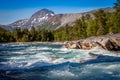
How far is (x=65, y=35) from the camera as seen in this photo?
163375mm

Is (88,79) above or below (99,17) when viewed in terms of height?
below

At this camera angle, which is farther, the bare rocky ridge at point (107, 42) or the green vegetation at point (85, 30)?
the green vegetation at point (85, 30)

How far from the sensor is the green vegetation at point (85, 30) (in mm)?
101975

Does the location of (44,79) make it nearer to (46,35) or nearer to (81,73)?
(81,73)

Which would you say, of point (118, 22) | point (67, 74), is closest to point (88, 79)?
point (67, 74)

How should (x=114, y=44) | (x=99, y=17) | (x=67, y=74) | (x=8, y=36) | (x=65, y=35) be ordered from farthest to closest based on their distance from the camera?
1. (x=8, y=36)
2. (x=65, y=35)
3. (x=99, y=17)
4. (x=114, y=44)
5. (x=67, y=74)

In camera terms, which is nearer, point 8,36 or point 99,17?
point 99,17

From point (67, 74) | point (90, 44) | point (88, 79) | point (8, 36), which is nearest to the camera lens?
point (88, 79)

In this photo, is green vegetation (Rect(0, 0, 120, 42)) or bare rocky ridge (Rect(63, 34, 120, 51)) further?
green vegetation (Rect(0, 0, 120, 42))

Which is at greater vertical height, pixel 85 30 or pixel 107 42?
pixel 85 30

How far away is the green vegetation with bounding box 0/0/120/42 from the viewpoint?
4015 inches

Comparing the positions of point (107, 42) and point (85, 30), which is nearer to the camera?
point (107, 42)

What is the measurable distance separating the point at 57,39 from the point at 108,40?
11220 cm

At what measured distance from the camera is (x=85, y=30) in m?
126
